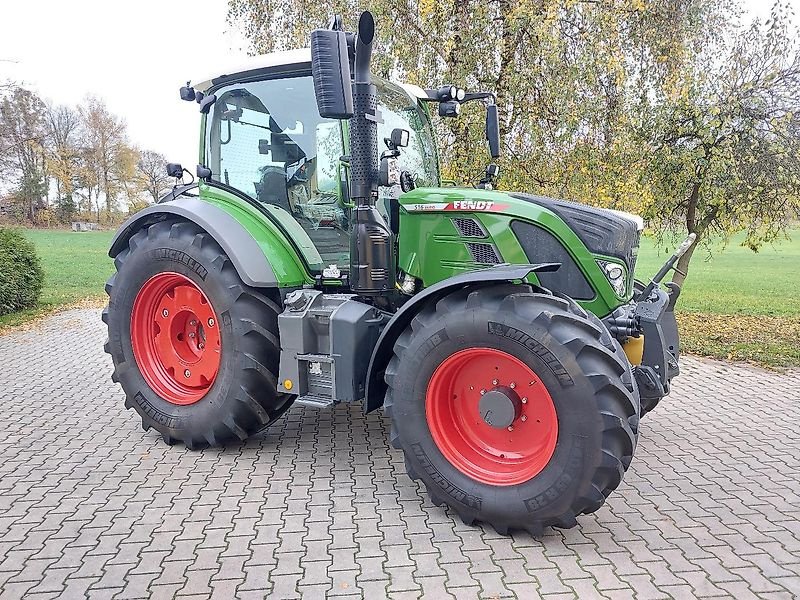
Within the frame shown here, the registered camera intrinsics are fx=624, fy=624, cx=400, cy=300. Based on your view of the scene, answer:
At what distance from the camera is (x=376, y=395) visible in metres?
3.80

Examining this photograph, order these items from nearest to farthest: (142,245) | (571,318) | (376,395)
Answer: (571,318), (376,395), (142,245)

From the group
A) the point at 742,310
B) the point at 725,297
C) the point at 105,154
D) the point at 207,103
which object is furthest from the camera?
the point at 105,154

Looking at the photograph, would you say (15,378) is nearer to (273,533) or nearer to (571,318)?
(273,533)

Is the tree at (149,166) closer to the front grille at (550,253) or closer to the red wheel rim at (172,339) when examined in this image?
the red wheel rim at (172,339)

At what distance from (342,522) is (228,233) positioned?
79.8 inches

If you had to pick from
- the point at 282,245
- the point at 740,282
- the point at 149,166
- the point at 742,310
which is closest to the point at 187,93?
the point at 282,245

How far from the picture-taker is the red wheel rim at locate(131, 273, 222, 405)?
455cm

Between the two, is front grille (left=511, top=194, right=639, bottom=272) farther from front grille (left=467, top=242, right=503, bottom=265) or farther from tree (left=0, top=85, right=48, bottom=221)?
tree (left=0, top=85, right=48, bottom=221)

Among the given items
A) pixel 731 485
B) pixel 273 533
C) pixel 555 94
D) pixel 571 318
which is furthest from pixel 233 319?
pixel 555 94

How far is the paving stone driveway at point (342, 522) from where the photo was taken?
2.82 m

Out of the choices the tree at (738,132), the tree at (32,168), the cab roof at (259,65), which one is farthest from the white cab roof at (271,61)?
the tree at (32,168)

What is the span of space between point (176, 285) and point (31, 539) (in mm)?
1951

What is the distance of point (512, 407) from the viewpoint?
324 centimetres

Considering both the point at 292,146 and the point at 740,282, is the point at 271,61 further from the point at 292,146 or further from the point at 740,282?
the point at 740,282
